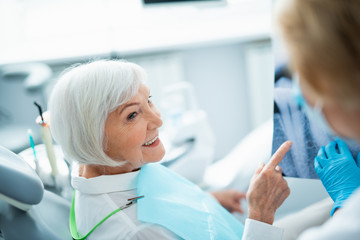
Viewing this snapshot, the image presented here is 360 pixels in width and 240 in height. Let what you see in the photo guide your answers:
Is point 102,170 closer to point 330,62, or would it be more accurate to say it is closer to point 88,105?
point 88,105

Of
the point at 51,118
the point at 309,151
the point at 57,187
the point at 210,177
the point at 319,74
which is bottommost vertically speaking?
the point at 210,177

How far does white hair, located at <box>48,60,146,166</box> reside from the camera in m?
0.93

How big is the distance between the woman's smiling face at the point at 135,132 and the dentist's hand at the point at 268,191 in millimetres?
310

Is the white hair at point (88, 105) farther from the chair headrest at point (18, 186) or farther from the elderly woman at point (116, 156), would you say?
the chair headrest at point (18, 186)

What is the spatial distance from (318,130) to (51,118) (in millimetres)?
771

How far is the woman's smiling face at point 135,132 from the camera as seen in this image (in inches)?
38.8

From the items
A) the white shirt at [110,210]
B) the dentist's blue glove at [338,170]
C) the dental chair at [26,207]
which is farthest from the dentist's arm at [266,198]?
the dental chair at [26,207]

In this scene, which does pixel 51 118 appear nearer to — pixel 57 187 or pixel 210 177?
pixel 57 187

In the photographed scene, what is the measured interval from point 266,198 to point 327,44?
0.54 metres

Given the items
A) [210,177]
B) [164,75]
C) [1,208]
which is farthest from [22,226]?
[164,75]

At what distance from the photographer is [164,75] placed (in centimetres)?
273

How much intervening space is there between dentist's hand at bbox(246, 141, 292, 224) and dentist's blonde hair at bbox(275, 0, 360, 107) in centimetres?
42

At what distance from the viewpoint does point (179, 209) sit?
1.04 metres

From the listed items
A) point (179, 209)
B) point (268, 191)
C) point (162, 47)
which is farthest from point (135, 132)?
point (162, 47)
